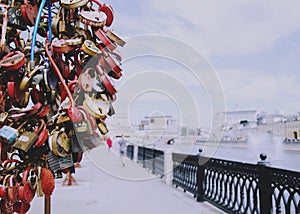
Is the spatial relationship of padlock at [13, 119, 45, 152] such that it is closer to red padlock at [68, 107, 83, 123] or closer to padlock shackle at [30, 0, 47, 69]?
red padlock at [68, 107, 83, 123]

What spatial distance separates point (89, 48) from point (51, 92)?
21 centimetres

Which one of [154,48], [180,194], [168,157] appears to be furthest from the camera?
[168,157]

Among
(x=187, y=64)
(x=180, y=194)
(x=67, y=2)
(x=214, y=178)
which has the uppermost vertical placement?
(x=67, y=2)

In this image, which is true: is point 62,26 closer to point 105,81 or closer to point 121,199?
point 105,81

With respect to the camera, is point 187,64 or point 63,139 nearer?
point 63,139

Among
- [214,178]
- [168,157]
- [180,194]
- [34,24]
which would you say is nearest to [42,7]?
[34,24]

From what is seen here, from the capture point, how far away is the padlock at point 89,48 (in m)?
1.09

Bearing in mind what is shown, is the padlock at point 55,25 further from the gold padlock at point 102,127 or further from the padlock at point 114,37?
the gold padlock at point 102,127

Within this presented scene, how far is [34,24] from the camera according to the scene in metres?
1.19

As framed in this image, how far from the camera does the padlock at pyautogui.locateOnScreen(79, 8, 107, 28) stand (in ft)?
3.66

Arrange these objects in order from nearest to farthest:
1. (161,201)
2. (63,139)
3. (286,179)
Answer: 1. (63,139)
2. (286,179)
3. (161,201)

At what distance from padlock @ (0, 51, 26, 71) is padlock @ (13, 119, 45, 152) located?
0.71 ft

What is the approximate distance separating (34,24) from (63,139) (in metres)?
0.48

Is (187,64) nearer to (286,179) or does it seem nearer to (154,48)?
(154,48)
